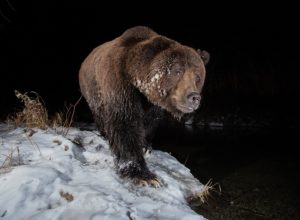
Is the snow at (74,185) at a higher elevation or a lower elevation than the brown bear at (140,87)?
lower

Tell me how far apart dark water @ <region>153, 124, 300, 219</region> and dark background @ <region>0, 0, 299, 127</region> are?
5.28 feet

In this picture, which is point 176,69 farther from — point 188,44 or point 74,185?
point 188,44

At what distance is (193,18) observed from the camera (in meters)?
17.7

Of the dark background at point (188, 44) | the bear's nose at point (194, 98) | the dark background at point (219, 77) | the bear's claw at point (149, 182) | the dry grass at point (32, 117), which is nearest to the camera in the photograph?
the bear's nose at point (194, 98)

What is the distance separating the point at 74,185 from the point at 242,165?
130 inches

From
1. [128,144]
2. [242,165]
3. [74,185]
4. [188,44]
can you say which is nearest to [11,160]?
[74,185]

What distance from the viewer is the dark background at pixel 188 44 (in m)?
12.8

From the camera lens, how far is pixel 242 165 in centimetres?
725

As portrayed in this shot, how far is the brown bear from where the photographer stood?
4.90m

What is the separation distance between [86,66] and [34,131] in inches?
46.3

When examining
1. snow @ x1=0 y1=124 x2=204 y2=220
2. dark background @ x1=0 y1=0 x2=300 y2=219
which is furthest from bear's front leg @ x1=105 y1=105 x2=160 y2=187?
dark background @ x1=0 y1=0 x2=300 y2=219

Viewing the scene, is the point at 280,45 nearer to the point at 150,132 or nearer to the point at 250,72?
the point at 250,72

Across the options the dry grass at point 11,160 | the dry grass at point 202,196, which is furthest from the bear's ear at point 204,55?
the dry grass at point 11,160

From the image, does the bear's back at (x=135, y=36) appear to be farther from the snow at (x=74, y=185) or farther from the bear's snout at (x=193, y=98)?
the snow at (x=74, y=185)
